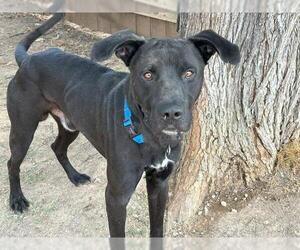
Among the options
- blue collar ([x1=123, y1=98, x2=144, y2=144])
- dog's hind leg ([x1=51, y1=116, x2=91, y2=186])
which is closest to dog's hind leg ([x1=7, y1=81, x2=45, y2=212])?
dog's hind leg ([x1=51, y1=116, x2=91, y2=186])

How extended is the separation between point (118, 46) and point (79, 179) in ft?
6.53

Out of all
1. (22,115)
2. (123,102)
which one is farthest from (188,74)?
(22,115)

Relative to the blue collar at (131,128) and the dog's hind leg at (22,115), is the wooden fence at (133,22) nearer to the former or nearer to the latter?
the dog's hind leg at (22,115)

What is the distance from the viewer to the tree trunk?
11.9ft

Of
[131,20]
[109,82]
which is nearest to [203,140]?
[109,82]

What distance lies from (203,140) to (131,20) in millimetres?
4280

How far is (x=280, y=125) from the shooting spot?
399 centimetres

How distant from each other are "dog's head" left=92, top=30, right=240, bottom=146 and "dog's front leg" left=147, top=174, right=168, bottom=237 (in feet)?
1.89

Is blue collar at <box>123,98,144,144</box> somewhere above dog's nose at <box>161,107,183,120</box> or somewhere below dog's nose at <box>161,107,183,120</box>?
below

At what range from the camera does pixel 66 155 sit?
476 centimetres

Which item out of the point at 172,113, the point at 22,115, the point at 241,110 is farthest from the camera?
the point at 22,115

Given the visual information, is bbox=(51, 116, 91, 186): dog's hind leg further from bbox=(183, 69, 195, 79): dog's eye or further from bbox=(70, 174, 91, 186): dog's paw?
bbox=(183, 69, 195, 79): dog's eye

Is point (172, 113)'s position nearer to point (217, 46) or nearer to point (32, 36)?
point (217, 46)

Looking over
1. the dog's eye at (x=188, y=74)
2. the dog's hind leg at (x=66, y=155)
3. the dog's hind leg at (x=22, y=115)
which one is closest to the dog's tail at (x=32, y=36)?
the dog's hind leg at (x=22, y=115)
